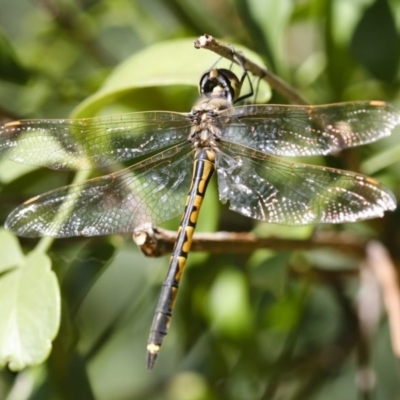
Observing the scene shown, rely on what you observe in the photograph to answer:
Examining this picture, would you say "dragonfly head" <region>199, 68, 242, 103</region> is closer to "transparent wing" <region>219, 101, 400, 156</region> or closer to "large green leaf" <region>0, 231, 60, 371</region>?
"transparent wing" <region>219, 101, 400, 156</region>

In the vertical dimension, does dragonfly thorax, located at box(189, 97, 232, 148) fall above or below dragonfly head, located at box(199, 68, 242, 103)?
above

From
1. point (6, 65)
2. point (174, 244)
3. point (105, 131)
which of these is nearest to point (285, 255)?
point (174, 244)

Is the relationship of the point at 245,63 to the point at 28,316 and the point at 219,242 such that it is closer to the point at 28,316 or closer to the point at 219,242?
the point at 219,242

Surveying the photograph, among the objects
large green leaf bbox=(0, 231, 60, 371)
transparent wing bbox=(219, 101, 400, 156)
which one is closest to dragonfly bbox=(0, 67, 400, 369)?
transparent wing bbox=(219, 101, 400, 156)

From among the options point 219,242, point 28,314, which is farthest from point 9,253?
point 219,242

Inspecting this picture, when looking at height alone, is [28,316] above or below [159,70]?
below

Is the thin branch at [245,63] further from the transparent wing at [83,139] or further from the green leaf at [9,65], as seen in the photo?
the green leaf at [9,65]
